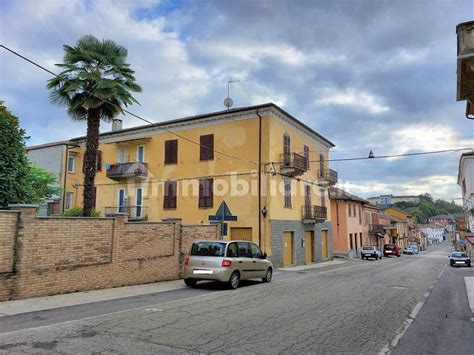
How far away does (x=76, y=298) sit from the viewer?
9945 mm

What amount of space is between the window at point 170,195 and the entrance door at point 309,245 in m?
9.74

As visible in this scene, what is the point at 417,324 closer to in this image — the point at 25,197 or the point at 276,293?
the point at 276,293

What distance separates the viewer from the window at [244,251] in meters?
13.2

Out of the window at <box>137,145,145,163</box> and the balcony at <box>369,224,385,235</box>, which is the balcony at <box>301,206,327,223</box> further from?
the balcony at <box>369,224,385,235</box>

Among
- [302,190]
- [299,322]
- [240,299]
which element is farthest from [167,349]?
[302,190]

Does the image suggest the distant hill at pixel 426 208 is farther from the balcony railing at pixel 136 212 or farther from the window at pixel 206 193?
the window at pixel 206 193

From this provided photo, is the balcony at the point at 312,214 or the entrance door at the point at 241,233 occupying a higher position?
the balcony at the point at 312,214

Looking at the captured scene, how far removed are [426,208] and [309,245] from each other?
482ft

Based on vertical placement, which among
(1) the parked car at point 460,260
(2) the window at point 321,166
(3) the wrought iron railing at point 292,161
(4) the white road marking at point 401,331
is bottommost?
(1) the parked car at point 460,260

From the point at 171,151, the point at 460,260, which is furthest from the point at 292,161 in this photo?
the point at 460,260

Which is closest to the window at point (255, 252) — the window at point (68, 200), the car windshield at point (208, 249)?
the car windshield at point (208, 249)

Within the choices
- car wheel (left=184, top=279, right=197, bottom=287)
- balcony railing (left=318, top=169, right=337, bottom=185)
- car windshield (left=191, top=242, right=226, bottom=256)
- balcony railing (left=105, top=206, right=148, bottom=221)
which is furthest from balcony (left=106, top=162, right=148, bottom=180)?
car wheel (left=184, top=279, right=197, bottom=287)

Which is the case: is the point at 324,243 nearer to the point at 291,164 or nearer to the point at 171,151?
the point at 291,164

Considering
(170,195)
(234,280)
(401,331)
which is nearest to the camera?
(401,331)
